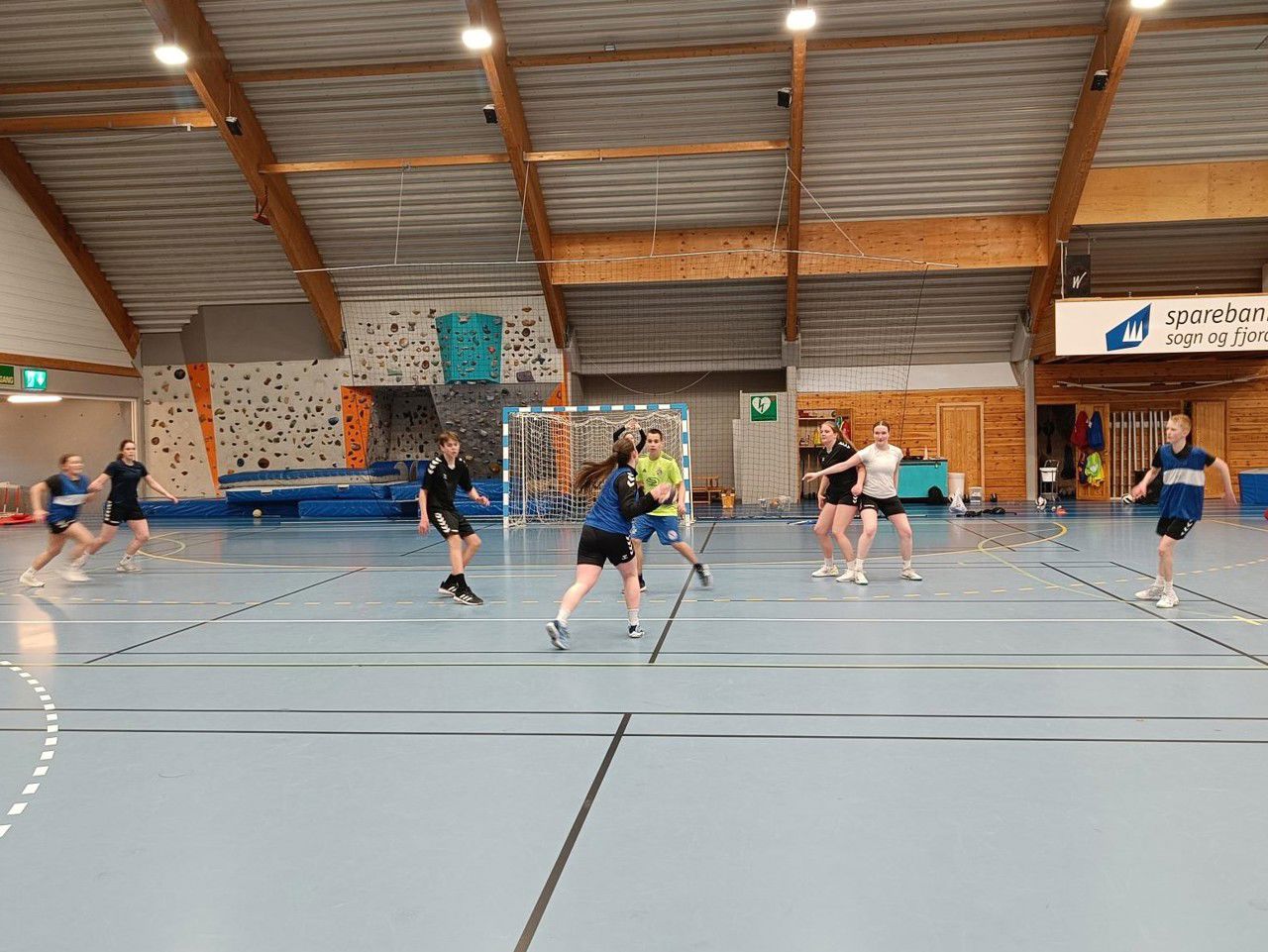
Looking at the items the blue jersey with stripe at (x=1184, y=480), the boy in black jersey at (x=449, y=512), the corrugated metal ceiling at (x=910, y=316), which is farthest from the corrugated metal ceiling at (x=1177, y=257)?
the boy in black jersey at (x=449, y=512)

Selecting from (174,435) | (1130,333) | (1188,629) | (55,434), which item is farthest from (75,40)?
(1130,333)

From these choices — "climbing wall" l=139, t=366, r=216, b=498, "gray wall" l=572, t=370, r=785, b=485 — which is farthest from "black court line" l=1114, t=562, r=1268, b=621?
"climbing wall" l=139, t=366, r=216, b=498

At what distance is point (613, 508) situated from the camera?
702 centimetres

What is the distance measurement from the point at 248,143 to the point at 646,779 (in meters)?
17.8

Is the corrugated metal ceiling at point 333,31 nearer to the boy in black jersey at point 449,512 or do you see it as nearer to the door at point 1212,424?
the boy in black jersey at point 449,512

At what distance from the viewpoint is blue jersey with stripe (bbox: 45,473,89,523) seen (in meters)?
11.1

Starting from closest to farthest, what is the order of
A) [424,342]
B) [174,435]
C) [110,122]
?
[110,122] < [424,342] < [174,435]

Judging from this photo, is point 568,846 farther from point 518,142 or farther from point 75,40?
point 75,40

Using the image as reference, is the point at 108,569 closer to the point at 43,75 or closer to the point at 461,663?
the point at 461,663

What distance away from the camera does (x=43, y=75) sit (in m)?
18.1

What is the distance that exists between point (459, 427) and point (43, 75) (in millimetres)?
11049

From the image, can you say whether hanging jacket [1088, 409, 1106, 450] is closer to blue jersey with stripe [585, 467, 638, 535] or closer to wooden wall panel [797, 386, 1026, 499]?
wooden wall panel [797, 386, 1026, 499]

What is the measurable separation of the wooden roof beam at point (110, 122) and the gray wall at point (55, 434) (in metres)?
7.85

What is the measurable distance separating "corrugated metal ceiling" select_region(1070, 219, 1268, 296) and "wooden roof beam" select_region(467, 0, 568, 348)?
11.4 meters
